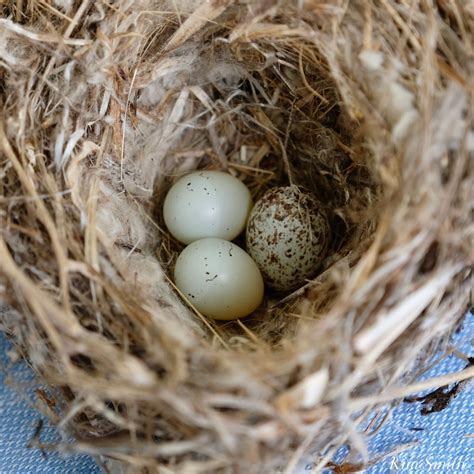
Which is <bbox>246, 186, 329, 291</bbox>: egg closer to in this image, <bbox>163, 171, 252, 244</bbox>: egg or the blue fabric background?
<bbox>163, 171, 252, 244</bbox>: egg

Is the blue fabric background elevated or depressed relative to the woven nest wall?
depressed

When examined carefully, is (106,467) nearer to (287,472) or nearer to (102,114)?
(287,472)

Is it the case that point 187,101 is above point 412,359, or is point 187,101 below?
above

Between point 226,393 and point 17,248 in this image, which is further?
point 17,248

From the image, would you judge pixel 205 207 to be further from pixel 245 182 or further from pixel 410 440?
pixel 410 440

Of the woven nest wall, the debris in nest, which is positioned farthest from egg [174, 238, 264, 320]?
the debris in nest

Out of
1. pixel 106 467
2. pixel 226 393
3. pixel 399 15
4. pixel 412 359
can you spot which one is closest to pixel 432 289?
pixel 412 359

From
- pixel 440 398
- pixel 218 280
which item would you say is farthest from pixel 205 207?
pixel 440 398
